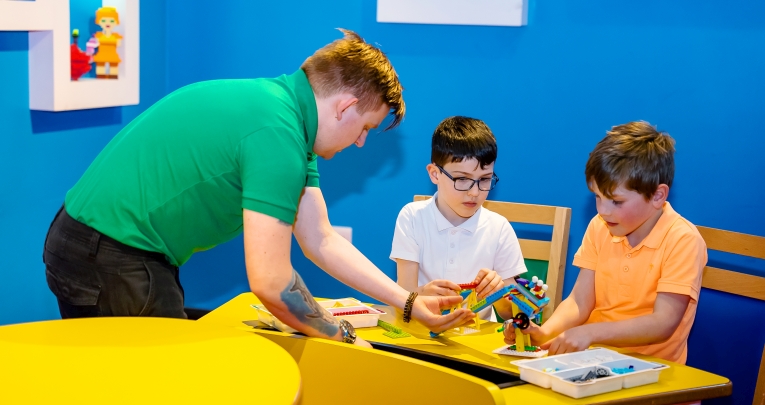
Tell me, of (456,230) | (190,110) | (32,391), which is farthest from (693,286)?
(32,391)

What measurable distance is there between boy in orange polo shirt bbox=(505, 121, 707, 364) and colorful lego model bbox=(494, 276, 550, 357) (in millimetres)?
88

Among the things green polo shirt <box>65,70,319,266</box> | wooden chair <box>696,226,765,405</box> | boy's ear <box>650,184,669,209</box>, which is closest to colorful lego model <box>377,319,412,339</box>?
green polo shirt <box>65,70,319,266</box>

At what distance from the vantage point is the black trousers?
5.28 ft

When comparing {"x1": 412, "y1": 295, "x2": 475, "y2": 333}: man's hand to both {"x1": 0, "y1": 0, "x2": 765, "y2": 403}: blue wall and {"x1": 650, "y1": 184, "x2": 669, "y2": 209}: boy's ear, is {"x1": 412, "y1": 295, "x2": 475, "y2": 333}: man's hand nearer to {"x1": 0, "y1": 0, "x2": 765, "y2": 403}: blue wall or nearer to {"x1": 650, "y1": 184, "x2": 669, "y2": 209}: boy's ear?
{"x1": 650, "y1": 184, "x2": 669, "y2": 209}: boy's ear

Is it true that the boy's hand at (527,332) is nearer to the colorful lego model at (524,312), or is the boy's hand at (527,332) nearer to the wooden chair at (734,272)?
the colorful lego model at (524,312)

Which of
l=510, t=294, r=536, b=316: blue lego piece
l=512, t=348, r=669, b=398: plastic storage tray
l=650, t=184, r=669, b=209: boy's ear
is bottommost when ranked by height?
l=512, t=348, r=669, b=398: plastic storage tray

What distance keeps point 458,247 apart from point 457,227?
66 millimetres

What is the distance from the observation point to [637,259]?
7.11 ft

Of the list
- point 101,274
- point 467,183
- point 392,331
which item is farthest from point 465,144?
point 101,274

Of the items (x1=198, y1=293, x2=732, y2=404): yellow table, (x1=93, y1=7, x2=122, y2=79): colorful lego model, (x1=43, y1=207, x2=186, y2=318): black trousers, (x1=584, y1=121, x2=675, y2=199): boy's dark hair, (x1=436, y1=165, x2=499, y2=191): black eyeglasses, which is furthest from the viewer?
(x1=93, y1=7, x2=122, y2=79): colorful lego model

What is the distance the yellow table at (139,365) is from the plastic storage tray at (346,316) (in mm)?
399

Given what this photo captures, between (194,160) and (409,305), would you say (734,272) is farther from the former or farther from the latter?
(194,160)

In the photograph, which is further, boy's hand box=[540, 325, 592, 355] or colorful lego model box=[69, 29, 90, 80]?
colorful lego model box=[69, 29, 90, 80]

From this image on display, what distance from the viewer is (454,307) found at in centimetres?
203
